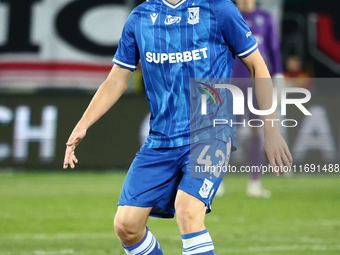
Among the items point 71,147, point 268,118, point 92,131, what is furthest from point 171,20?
point 92,131

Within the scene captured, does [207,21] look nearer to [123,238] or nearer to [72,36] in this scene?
[123,238]

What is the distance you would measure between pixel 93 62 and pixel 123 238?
10.1 meters

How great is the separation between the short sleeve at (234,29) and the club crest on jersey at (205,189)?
2.48ft

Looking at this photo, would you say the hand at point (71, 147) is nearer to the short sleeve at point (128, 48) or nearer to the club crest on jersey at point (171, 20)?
the short sleeve at point (128, 48)

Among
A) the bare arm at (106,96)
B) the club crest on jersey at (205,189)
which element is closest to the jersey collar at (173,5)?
the bare arm at (106,96)

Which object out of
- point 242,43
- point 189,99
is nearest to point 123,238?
point 189,99

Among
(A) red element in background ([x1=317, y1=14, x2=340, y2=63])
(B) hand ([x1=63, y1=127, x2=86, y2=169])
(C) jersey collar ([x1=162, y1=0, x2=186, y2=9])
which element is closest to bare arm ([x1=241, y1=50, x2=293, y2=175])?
(C) jersey collar ([x1=162, y1=0, x2=186, y2=9])

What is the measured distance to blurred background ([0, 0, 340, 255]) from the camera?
564cm

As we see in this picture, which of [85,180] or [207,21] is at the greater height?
[207,21]

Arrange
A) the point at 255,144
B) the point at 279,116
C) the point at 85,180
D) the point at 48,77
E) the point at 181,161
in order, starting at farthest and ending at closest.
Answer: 1. the point at 48,77
2. the point at 279,116
3. the point at 85,180
4. the point at 255,144
5. the point at 181,161

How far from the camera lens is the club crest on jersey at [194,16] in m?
3.45

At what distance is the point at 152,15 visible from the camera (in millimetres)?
3572

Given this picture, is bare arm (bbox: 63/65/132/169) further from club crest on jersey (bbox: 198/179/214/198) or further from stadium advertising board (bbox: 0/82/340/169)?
stadium advertising board (bbox: 0/82/340/169)

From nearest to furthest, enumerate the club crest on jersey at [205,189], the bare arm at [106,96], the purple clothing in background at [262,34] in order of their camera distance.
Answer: the club crest on jersey at [205,189] < the bare arm at [106,96] < the purple clothing in background at [262,34]
